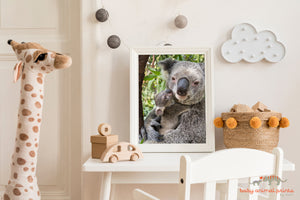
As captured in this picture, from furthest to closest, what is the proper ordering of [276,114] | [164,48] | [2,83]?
[2,83] → [164,48] → [276,114]

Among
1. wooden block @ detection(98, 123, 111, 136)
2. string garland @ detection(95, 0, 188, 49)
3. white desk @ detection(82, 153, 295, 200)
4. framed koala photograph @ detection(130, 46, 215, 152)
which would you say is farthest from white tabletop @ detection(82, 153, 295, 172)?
string garland @ detection(95, 0, 188, 49)

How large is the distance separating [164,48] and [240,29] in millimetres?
394

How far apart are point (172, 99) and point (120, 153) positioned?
396mm

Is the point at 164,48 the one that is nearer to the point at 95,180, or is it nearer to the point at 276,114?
the point at 276,114

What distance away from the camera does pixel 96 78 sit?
1577 millimetres

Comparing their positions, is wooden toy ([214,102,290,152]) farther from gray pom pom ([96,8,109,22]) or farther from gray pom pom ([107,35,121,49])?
gray pom pom ([96,8,109,22])

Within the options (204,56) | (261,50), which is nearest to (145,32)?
(204,56)

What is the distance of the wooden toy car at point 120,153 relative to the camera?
1.27 meters

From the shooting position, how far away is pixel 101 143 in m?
1.33

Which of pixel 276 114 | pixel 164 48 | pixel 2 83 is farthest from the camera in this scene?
pixel 2 83

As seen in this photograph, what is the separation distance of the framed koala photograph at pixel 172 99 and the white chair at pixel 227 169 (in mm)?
614

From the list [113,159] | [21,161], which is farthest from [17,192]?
[113,159]

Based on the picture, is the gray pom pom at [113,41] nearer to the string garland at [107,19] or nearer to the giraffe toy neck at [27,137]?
the string garland at [107,19]

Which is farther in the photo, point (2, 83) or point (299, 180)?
point (2, 83)
